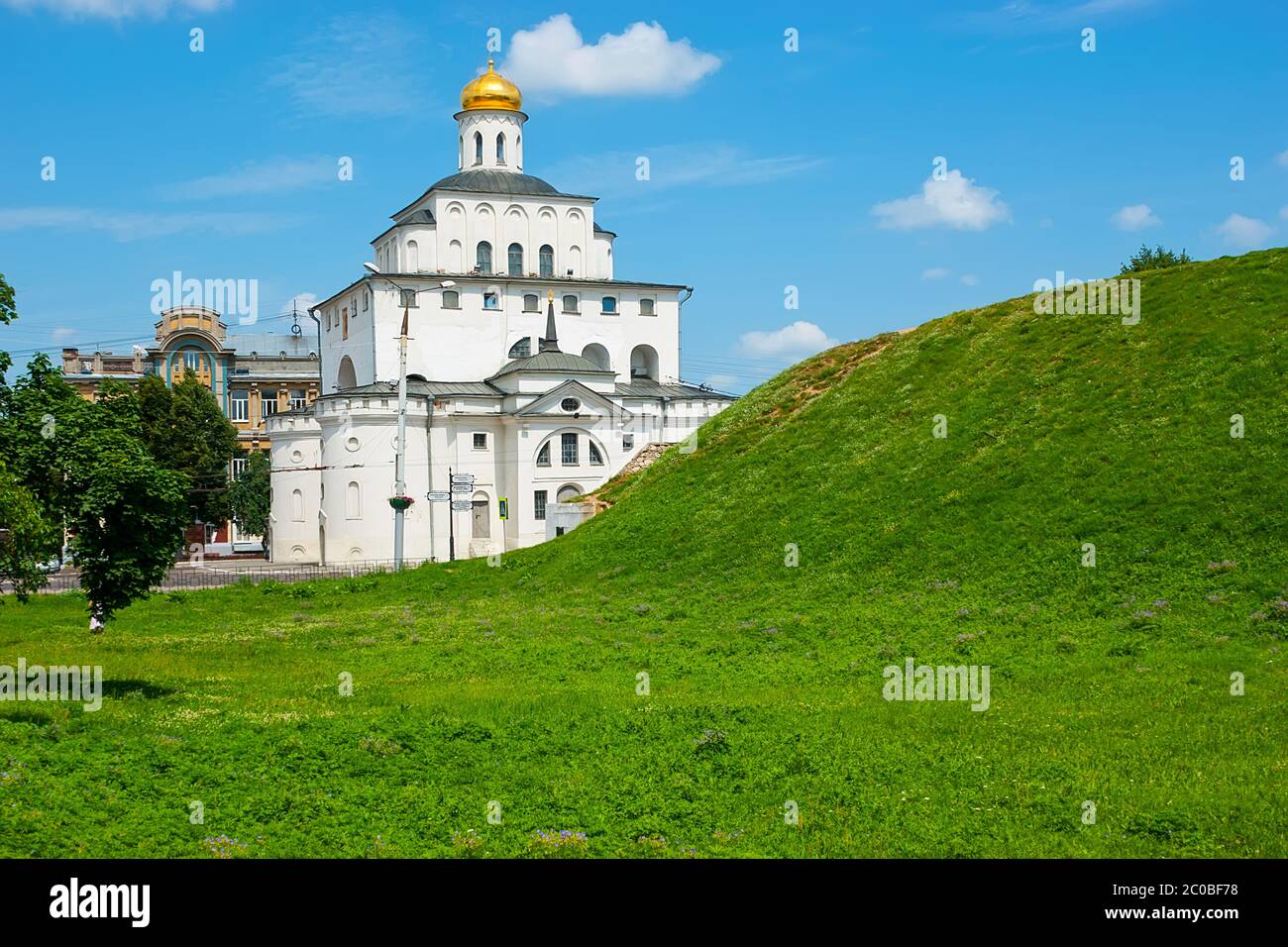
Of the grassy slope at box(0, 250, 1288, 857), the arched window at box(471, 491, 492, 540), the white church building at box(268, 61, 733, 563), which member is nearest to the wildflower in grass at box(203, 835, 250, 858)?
the grassy slope at box(0, 250, 1288, 857)

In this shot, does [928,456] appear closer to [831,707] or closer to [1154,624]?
[1154,624]

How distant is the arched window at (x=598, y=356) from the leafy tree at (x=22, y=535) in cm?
5772

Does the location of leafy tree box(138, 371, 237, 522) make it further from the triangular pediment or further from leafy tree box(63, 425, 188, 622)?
leafy tree box(63, 425, 188, 622)

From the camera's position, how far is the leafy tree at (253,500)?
72750 millimetres

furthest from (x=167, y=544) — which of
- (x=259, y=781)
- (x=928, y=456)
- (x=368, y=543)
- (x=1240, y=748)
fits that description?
(x=368, y=543)

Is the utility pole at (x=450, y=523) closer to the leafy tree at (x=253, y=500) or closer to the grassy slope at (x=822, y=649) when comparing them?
the leafy tree at (x=253, y=500)

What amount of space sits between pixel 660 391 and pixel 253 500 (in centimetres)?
2520

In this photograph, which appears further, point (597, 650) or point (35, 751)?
point (597, 650)

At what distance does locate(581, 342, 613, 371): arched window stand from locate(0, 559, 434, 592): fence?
61.6 feet

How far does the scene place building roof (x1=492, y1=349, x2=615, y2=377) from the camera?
2506 inches

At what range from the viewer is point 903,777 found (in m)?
12.4

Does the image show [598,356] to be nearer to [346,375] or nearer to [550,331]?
[550,331]

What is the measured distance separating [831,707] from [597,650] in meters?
6.95
